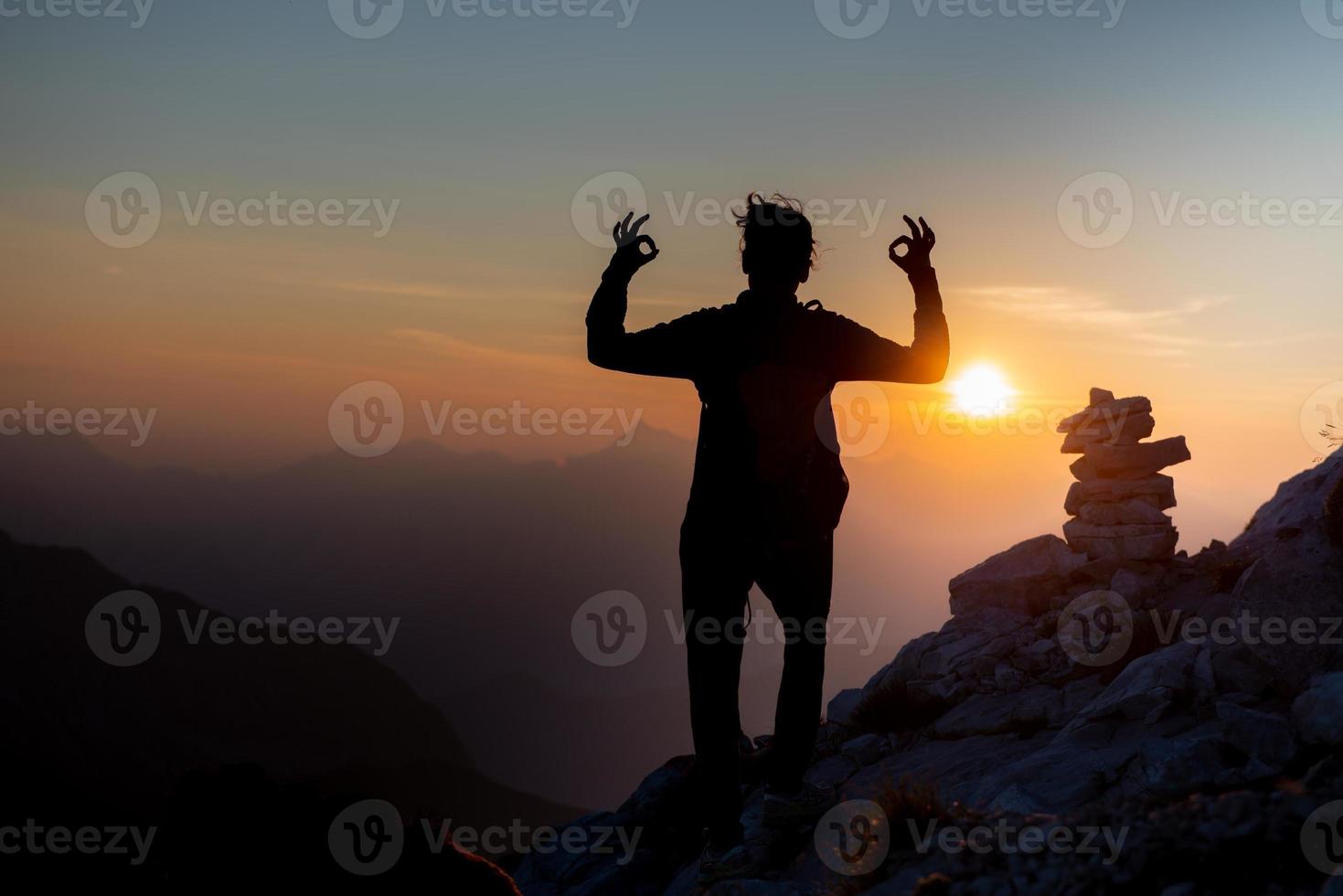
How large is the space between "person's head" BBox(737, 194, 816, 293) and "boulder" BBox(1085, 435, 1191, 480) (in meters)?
13.9

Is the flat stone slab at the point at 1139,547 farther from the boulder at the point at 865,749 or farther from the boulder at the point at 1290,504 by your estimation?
the boulder at the point at 865,749

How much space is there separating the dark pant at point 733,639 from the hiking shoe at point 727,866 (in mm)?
270

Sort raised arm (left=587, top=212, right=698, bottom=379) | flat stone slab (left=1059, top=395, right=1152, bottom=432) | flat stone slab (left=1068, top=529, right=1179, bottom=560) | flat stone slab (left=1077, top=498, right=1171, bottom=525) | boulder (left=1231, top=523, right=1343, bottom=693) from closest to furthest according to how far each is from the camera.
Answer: raised arm (left=587, top=212, right=698, bottom=379) < boulder (left=1231, top=523, right=1343, bottom=693) < flat stone slab (left=1068, top=529, right=1179, bottom=560) < flat stone slab (left=1077, top=498, right=1171, bottom=525) < flat stone slab (left=1059, top=395, right=1152, bottom=432)

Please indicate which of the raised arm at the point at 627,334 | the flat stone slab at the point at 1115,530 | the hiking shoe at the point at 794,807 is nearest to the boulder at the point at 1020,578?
the flat stone slab at the point at 1115,530

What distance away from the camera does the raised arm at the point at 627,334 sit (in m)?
5.07

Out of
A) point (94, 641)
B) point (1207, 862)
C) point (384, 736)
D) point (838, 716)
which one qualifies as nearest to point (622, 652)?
point (838, 716)

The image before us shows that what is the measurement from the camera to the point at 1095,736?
396 inches

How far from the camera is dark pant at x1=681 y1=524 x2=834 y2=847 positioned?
548cm

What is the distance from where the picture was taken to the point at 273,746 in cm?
11344

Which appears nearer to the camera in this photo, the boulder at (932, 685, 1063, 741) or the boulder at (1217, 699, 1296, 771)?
the boulder at (1217, 699, 1296, 771)

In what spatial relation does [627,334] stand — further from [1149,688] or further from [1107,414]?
[1107,414]

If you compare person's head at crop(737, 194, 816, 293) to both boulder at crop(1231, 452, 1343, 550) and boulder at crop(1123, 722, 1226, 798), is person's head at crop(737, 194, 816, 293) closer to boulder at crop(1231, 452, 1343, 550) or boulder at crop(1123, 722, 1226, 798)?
boulder at crop(1123, 722, 1226, 798)

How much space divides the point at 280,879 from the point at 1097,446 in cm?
1633

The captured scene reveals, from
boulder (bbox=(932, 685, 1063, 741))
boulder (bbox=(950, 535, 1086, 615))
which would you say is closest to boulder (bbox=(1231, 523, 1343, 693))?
boulder (bbox=(932, 685, 1063, 741))
